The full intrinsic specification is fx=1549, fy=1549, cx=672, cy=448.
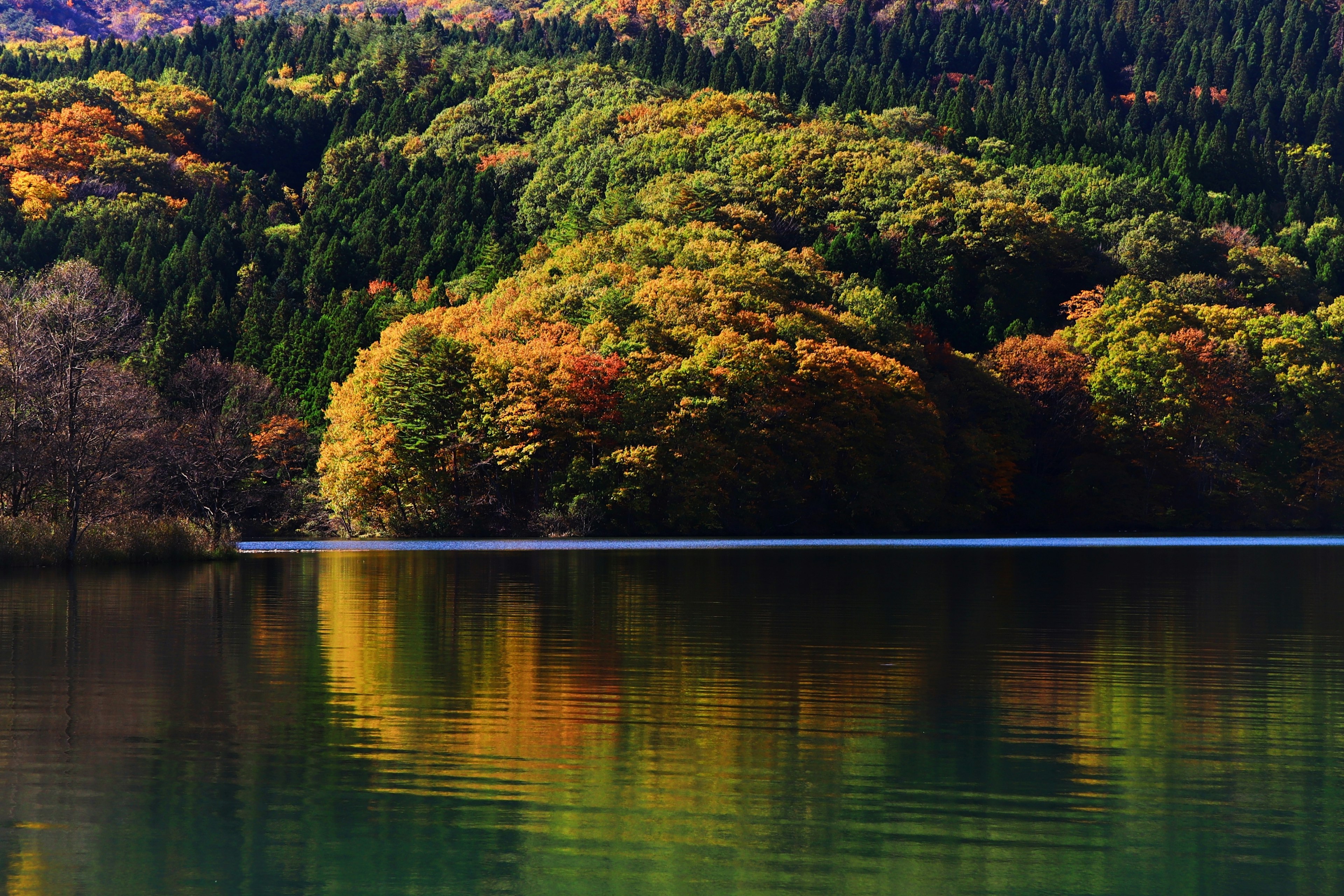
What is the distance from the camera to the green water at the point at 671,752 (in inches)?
501

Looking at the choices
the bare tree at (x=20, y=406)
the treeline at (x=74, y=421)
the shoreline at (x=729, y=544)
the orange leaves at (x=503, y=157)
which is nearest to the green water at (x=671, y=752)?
the treeline at (x=74, y=421)

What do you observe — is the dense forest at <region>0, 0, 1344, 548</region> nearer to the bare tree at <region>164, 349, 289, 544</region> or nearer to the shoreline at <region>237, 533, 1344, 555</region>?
the bare tree at <region>164, 349, 289, 544</region>

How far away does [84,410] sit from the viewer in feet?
171

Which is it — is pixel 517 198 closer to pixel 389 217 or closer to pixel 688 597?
pixel 389 217

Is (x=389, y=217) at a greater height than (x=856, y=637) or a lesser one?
greater

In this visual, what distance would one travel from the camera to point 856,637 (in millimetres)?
29328

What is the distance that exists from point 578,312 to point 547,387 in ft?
47.5

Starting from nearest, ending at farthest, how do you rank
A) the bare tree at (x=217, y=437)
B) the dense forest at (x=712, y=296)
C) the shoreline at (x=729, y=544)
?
the bare tree at (x=217, y=437) → the shoreline at (x=729, y=544) → the dense forest at (x=712, y=296)

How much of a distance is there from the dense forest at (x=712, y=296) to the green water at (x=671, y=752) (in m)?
29.8

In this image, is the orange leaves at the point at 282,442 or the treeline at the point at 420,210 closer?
the orange leaves at the point at 282,442

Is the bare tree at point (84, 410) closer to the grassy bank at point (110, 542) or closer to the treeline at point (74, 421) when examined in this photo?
the treeline at point (74, 421)

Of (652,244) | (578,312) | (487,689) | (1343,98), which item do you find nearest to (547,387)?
(578,312)

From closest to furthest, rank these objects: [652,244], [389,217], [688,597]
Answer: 1. [688,597]
2. [652,244]
3. [389,217]

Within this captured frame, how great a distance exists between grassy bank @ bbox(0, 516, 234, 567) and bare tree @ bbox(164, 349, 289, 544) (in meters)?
2.17
